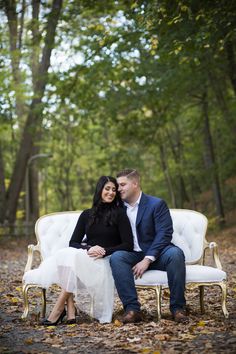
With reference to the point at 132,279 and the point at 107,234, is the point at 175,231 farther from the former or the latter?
the point at 132,279

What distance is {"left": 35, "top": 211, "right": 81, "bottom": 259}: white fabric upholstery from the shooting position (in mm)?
7688

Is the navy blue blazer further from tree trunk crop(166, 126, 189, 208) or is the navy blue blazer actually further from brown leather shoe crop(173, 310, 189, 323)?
tree trunk crop(166, 126, 189, 208)

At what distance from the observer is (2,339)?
588cm

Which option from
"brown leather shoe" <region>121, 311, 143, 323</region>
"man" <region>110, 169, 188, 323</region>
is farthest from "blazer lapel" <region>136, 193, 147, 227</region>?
"brown leather shoe" <region>121, 311, 143, 323</region>

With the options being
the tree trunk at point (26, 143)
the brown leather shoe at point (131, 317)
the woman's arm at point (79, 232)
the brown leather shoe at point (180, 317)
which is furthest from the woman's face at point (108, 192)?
the tree trunk at point (26, 143)

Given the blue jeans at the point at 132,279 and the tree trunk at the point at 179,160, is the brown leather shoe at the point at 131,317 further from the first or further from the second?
the tree trunk at the point at 179,160

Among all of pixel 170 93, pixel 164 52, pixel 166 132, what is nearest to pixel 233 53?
pixel 164 52

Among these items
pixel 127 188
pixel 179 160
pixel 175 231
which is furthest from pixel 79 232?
pixel 179 160

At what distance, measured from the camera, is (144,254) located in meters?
6.87

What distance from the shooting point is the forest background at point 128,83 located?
39.6ft

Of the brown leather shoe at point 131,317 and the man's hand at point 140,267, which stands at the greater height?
the man's hand at point 140,267

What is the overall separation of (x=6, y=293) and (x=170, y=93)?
14.4 metres

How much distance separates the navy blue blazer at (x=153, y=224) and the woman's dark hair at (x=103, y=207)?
11.4 inches

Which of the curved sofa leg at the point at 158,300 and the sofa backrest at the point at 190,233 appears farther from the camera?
the sofa backrest at the point at 190,233
